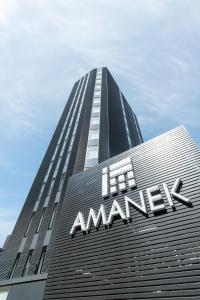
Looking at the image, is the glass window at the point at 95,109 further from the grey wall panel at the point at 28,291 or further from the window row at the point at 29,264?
the grey wall panel at the point at 28,291

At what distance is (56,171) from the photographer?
28.5 m

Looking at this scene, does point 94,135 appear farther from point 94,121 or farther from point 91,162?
point 91,162

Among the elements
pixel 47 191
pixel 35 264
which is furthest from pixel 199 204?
pixel 47 191

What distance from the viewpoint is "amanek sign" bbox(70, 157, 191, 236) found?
11.6 meters

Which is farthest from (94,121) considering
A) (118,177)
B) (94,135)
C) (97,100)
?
(118,177)

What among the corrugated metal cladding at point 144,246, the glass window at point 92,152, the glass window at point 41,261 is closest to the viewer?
the corrugated metal cladding at point 144,246

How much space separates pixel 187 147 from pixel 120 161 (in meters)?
4.83

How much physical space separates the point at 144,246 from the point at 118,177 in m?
5.45

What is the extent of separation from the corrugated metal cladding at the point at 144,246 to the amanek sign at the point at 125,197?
0.81ft

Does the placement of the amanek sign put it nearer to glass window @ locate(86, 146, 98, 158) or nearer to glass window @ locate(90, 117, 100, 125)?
glass window @ locate(86, 146, 98, 158)

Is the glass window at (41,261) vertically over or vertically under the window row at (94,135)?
under

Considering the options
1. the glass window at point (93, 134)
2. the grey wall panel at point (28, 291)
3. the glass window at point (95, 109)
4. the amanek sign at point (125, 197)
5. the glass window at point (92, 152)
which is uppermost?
the glass window at point (95, 109)

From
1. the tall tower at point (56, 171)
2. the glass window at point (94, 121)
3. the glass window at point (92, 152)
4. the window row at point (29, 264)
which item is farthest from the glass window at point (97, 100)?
the window row at point (29, 264)

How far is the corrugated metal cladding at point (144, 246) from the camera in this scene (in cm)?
908
